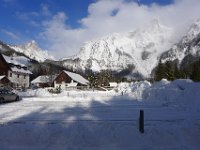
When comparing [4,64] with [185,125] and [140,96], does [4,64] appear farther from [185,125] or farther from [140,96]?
[185,125]

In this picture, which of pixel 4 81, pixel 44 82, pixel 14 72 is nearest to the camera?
pixel 4 81

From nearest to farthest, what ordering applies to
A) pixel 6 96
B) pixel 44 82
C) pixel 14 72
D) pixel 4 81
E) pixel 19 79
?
1. pixel 6 96
2. pixel 4 81
3. pixel 14 72
4. pixel 19 79
5. pixel 44 82

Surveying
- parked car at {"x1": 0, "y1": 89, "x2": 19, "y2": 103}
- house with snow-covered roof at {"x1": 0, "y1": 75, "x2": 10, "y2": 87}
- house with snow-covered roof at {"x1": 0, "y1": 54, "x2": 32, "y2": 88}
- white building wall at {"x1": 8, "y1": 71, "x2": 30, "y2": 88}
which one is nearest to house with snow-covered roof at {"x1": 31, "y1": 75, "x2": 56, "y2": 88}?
house with snow-covered roof at {"x1": 0, "y1": 54, "x2": 32, "y2": 88}

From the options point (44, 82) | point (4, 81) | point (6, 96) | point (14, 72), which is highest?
point (14, 72)

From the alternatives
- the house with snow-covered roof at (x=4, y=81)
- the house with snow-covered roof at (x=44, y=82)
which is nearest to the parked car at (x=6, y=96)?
the house with snow-covered roof at (x=4, y=81)

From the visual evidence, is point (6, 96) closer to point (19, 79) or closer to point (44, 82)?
point (19, 79)

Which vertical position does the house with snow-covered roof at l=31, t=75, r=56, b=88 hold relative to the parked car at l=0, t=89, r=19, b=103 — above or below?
above

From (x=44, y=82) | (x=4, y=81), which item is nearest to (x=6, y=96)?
(x=4, y=81)

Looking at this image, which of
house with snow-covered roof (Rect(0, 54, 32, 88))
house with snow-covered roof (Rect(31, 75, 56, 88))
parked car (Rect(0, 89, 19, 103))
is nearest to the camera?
parked car (Rect(0, 89, 19, 103))

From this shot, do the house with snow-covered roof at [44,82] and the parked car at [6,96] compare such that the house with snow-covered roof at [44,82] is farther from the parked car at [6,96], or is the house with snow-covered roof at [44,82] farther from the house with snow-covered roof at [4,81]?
the parked car at [6,96]

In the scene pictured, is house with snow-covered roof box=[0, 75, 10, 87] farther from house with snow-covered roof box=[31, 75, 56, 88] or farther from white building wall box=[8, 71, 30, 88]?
house with snow-covered roof box=[31, 75, 56, 88]

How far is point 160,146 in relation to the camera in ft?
43.1

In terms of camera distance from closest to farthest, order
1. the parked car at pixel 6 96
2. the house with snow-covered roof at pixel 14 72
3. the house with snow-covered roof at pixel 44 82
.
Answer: the parked car at pixel 6 96 < the house with snow-covered roof at pixel 14 72 < the house with snow-covered roof at pixel 44 82

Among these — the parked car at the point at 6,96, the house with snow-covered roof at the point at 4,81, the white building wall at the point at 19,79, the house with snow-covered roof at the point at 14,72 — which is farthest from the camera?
the white building wall at the point at 19,79
